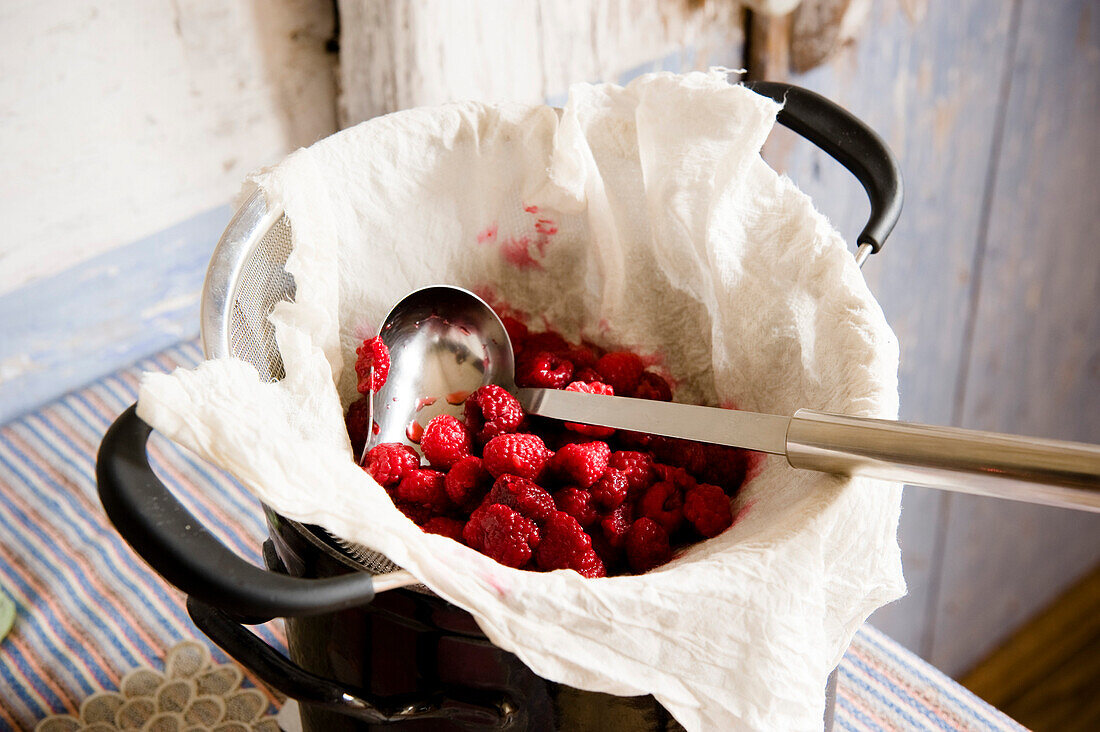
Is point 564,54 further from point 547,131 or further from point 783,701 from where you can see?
point 783,701

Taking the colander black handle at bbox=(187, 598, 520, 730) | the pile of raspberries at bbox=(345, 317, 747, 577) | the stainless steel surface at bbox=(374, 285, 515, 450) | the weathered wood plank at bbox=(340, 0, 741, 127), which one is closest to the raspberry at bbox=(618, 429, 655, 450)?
the pile of raspberries at bbox=(345, 317, 747, 577)

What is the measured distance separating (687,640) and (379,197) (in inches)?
15.4

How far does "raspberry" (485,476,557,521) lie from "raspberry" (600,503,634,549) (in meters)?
0.04

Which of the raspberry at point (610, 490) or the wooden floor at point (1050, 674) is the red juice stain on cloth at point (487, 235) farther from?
the wooden floor at point (1050, 674)

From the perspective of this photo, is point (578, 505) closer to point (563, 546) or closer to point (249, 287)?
point (563, 546)

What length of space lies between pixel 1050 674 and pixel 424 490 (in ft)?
5.52

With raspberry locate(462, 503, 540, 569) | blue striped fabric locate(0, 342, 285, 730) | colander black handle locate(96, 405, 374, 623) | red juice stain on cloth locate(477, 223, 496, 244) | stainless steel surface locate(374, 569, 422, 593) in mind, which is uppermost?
colander black handle locate(96, 405, 374, 623)

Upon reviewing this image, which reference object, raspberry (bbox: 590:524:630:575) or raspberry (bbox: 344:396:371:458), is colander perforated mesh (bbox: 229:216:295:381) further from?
raspberry (bbox: 590:524:630:575)

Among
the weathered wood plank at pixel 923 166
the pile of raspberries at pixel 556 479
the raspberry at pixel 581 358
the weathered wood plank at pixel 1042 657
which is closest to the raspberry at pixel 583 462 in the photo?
the pile of raspberries at pixel 556 479

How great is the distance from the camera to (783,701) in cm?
41

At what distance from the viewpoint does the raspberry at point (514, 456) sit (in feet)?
1.84

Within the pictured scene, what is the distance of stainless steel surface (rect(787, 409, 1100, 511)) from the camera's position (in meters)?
0.36

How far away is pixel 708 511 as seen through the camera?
20.9 inches

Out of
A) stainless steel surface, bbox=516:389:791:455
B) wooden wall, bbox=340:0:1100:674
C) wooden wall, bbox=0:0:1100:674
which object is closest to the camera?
stainless steel surface, bbox=516:389:791:455
